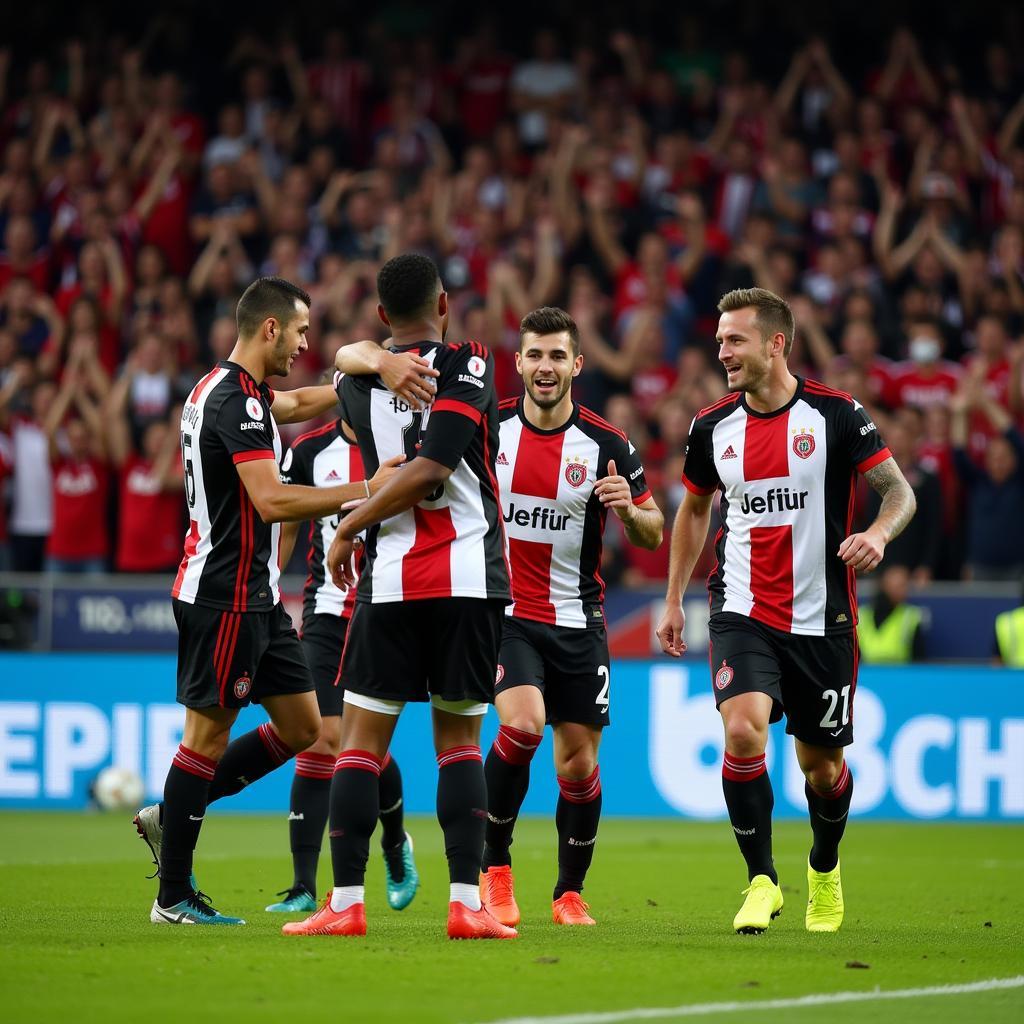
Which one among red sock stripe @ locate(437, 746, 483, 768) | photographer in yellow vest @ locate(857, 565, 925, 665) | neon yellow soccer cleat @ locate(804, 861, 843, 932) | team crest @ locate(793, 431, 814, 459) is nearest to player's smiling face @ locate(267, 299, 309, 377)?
red sock stripe @ locate(437, 746, 483, 768)

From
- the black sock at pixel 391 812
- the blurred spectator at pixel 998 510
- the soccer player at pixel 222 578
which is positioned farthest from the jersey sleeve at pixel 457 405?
the blurred spectator at pixel 998 510

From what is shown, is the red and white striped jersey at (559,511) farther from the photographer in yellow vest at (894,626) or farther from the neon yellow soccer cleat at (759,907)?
the photographer in yellow vest at (894,626)

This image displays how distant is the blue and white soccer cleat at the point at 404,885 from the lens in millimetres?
8461

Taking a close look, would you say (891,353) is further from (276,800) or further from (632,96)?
(276,800)

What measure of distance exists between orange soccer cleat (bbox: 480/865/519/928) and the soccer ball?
719 cm

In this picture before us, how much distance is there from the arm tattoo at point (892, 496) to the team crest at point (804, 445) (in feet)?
0.83

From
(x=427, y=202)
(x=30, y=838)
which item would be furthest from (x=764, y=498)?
(x=427, y=202)

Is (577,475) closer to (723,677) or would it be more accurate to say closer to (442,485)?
(723,677)

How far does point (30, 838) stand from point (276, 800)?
3.06m

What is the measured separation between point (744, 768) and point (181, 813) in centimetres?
226

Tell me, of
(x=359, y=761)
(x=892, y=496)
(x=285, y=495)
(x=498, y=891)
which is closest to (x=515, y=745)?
(x=498, y=891)

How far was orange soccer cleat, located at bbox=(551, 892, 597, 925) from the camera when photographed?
25.2 ft

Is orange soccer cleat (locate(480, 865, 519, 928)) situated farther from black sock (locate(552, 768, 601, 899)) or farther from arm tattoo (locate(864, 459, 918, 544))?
arm tattoo (locate(864, 459, 918, 544))

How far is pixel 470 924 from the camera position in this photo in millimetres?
6691
